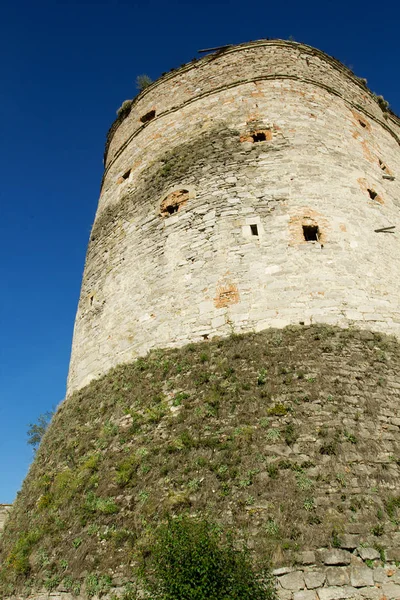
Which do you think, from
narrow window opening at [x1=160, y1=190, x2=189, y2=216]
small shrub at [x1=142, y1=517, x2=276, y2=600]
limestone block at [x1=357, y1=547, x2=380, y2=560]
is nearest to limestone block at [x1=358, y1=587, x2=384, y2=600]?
limestone block at [x1=357, y1=547, x2=380, y2=560]

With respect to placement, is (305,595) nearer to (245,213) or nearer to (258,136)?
(245,213)

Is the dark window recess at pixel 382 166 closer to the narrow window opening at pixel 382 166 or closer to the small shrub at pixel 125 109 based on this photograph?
the narrow window opening at pixel 382 166

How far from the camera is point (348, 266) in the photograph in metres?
7.14

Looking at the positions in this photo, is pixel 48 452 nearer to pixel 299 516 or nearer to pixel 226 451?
pixel 226 451

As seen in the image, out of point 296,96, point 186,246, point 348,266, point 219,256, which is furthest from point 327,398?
point 296,96

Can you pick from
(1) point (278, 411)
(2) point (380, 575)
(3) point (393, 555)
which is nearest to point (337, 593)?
(2) point (380, 575)

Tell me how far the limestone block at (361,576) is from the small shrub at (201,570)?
74cm

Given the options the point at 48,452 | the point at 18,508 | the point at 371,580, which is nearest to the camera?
the point at 371,580

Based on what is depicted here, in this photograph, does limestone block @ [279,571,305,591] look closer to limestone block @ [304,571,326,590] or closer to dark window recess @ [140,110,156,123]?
limestone block @ [304,571,326,590]

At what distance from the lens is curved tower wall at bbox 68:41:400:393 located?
22.9ft

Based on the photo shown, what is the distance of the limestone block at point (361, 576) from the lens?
3988 millimetres

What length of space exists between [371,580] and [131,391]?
3854 mm

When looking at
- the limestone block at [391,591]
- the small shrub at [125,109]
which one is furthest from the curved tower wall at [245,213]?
the limestone block at [391,591]

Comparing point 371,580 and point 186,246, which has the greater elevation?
point 186,246
